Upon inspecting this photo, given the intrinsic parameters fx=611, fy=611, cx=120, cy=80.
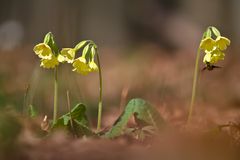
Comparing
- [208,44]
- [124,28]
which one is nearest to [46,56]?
[208,44]

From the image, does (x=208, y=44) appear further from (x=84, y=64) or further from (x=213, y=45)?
(x=84, y=64)

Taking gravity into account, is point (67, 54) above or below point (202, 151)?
above

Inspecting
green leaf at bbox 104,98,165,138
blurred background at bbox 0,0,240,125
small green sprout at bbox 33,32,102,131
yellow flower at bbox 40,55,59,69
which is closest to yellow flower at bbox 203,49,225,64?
green leaf at bbox 104,98,165,138

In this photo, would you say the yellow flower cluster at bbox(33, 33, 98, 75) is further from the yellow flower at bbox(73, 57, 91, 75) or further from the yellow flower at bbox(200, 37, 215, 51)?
the yellow flower at bbox(200, 37, 215, 51)

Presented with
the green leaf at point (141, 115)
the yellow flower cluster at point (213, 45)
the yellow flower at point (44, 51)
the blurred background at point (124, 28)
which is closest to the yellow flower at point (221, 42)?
the yellow flower cluster at point (213, 45)

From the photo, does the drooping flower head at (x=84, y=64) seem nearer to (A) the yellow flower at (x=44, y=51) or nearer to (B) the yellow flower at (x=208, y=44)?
(A) the yellow flower at (x=44, y=51)

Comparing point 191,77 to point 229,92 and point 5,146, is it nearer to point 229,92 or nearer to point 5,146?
point 229,92

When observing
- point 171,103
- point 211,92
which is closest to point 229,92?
point 211,92
